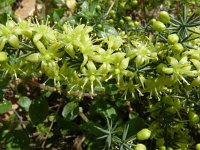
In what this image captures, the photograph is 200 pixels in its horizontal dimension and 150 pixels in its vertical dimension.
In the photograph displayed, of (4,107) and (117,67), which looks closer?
(117,67)

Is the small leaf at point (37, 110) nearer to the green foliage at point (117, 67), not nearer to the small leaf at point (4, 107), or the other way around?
the green foliage at point (117, 67)

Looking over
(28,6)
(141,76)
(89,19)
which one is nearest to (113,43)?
(141,76)

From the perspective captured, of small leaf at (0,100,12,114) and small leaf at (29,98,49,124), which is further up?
small leaf at (0,100,12,114)

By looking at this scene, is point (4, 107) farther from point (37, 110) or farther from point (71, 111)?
point (71, 111)

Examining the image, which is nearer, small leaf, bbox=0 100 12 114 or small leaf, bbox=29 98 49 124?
small leaf, bbox=0 100 12 114

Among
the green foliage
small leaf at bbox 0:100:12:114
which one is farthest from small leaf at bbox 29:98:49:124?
small leaf at bbox 0:100:12:114

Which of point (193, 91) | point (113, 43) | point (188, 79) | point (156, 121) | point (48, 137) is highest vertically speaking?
point (113, 43)

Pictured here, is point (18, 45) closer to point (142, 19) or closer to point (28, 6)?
point (142, 19)

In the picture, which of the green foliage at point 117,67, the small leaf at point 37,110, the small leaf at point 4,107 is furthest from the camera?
the small leaf at point 37,110

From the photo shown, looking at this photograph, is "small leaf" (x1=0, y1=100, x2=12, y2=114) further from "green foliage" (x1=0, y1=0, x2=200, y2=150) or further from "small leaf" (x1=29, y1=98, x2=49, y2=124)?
"small leaf" (x1=29, y1=98, x2=49, y2=124)

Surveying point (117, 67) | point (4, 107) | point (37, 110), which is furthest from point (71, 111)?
point (117, 67)

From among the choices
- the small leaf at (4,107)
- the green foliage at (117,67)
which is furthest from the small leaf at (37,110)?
the small leaf at (4,107)
